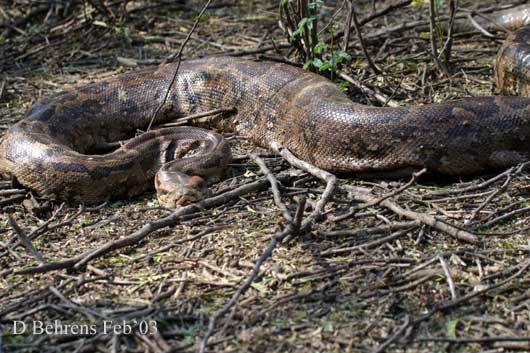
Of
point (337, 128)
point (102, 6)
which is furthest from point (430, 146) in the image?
point (102, 6)

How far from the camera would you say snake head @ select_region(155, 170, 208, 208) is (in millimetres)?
7596

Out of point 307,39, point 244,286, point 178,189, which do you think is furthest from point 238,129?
point 244,286

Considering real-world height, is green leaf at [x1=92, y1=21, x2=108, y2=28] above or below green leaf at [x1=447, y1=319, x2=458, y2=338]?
above

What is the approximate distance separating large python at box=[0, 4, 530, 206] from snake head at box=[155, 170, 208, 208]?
0.02 metres

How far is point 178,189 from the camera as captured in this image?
7.66m

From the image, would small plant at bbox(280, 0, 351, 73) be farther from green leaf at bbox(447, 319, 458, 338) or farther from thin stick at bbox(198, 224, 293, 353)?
green leaf at bbox(447, 319, 458, 338)

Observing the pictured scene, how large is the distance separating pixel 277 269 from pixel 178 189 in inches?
77.4

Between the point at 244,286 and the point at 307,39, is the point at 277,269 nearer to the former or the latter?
the point at 244,286

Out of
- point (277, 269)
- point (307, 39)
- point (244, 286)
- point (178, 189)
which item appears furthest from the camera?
point (307, 39)

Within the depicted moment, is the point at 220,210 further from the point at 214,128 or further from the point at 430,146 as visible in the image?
the point at 214,128

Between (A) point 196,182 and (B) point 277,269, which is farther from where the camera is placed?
(A) point 196,182

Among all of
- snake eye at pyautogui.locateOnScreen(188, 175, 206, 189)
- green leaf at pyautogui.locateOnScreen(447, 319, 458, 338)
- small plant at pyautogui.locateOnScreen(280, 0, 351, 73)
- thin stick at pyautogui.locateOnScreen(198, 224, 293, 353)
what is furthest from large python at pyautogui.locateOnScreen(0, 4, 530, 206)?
green leaf at pyautogui.locateOnScreen(447, 319, 458, 338)

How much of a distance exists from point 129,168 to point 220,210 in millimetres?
1481

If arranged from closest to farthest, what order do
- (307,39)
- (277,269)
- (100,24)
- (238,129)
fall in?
(277,269), (238,129), (307,39), (100,24)
